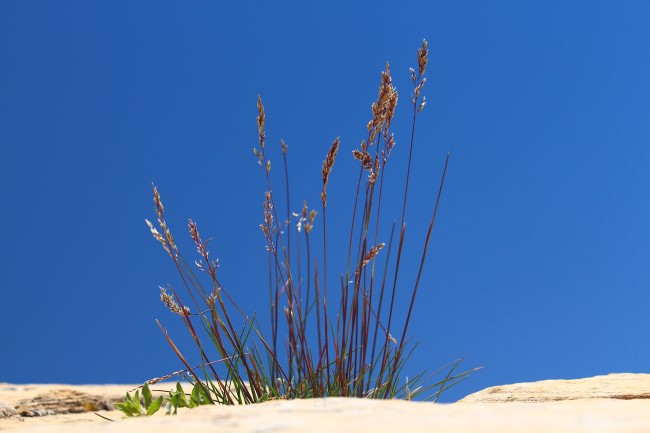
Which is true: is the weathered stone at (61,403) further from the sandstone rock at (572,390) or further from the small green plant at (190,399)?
the sandstone rock at (572,390)

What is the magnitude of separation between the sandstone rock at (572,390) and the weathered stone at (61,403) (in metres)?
2.75

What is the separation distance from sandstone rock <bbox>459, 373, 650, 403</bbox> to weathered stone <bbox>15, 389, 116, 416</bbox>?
2.75 m

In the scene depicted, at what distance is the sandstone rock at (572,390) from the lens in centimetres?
309

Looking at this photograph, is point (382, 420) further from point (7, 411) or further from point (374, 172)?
point (7, 411)

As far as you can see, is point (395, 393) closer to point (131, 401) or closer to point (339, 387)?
point (339, 387)

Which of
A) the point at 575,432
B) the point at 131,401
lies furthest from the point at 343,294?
the point at 575,432

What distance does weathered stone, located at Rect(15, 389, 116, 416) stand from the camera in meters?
4.56

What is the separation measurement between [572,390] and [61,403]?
3449mm

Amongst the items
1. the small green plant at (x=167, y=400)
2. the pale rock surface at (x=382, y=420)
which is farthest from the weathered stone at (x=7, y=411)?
the pale rock surface at (x=382, y=420)

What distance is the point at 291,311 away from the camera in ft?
8.57

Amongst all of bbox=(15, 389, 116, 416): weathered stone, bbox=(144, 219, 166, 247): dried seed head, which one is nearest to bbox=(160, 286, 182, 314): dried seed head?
bbox=(144, 219, 166, 247): dried seed head

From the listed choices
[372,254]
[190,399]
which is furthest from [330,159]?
[190,399]

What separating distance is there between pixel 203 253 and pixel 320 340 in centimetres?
54

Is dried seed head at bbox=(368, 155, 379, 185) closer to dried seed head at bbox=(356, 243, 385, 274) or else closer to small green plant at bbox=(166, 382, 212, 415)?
dried seed head at bbox=(356, 243, 385, 274)
